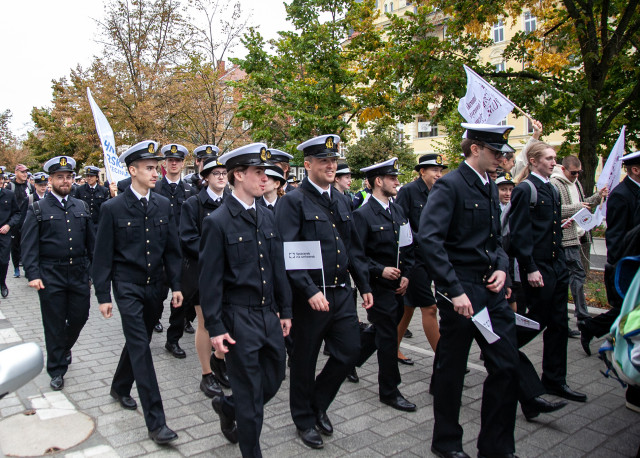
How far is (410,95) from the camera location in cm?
1254

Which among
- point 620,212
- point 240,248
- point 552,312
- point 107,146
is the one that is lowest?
point 552,312

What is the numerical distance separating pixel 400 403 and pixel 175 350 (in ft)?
9.78

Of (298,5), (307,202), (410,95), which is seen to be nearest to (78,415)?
(307,202)

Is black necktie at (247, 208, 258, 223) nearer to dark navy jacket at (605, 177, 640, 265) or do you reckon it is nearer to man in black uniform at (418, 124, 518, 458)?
man in black uniform at (418, 124, 518, 458)

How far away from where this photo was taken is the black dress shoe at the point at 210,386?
4.91 metres

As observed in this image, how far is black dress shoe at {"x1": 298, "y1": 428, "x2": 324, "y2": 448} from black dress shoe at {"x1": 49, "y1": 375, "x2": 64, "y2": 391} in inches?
107

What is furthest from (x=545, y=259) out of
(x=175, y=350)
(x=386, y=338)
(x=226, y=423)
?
(x=175, y=350)

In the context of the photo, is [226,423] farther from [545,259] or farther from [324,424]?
[545,259]

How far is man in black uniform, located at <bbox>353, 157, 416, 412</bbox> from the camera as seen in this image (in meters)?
4.64

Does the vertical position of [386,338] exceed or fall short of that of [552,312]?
it falls short

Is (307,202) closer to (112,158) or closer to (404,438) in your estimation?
(404,438)

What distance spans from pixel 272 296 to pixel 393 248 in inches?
66.8

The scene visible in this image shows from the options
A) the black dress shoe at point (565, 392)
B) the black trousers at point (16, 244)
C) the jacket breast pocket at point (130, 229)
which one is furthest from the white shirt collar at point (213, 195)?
the black trousers at point (16, 244)

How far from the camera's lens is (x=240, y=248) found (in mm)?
3510
